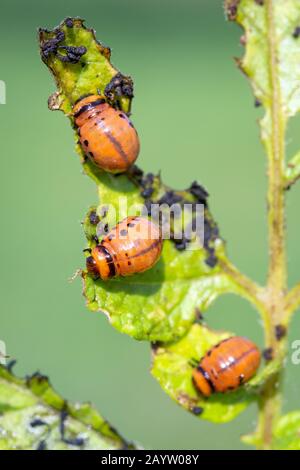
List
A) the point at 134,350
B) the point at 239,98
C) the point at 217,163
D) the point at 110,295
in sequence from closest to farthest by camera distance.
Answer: the point at 110,295 < the point at 134,350 < the point at 217,163 < the point at 239,98

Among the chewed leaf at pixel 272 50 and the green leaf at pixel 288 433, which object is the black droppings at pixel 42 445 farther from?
the chewed leaf at pixel 272 50

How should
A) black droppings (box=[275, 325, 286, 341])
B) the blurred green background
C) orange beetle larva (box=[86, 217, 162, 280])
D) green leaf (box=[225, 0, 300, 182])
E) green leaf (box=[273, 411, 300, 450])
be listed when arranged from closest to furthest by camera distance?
green leaf (box=[273, 411, 300, 450])
black droppings (box=[275, 325, 286, 341])
orange beetle larva (box=[86, 217, 162, 280])
green leaf (box=[225, 0, 300, 182])
the blurred green background

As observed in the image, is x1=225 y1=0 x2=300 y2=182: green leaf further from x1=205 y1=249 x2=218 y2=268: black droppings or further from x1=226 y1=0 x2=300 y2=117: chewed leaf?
x1=205 y1=249 x2=218 y2=268: black droppings

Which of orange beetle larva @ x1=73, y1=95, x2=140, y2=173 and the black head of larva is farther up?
orange beetle larva @ x1=73, y1=95, x2=140, y2=173

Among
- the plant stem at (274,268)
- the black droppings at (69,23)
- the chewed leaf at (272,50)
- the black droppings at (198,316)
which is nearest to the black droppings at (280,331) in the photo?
the plant stem at (274,268)

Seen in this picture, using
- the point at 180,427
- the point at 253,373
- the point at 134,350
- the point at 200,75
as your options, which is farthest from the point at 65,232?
the point at 253,373

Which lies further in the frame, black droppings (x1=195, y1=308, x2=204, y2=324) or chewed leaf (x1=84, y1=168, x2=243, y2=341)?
black droppings (x1=195, y1=308, x2=204, y2=324)

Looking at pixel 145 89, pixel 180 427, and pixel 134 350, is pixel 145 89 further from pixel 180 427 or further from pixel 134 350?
pixel 180 427

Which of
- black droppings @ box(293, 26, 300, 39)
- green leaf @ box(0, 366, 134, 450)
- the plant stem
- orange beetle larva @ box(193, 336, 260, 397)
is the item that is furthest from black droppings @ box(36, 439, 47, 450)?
black droppings @ box(293, 26, 300, 39)

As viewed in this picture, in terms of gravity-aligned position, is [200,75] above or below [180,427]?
above
